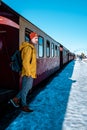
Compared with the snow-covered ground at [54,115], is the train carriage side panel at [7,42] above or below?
above

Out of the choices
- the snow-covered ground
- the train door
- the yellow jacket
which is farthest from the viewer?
the train door

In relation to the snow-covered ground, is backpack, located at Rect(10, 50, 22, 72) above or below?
above

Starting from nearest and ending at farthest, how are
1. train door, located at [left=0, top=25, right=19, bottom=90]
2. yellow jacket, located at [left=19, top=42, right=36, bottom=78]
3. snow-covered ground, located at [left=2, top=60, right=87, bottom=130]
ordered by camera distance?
snow-covered ground, located at [left=2, top=60, right=87, bottom=130] < yellow jacket, located at [left=19, top=42, right=36, bottom=78] < train door, located at [left=0, top=25, right=19, bottom=90]

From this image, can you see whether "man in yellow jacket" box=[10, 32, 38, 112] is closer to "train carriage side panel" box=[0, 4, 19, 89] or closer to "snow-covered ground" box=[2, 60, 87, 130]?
"snow-covered ground" box=[2, 60, 87, 130]

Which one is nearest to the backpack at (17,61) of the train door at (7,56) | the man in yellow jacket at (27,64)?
the man in yellow jacket at (27,64)

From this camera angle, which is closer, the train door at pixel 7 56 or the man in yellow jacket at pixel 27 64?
the man in yellow jacket at pixel 27 64

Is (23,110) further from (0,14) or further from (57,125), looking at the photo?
(0,14)

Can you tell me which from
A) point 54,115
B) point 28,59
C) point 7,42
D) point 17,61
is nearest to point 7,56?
point 7,42

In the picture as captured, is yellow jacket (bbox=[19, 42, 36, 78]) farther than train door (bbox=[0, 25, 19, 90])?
No

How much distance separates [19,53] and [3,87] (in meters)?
1.64

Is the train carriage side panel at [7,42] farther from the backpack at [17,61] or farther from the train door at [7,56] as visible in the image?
the backpack at [17,61]

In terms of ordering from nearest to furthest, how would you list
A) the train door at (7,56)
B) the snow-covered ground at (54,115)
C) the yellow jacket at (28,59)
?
the snow-covered ground at (54,115) → the yellow jacket at (28,59) → the train door at (7,56)

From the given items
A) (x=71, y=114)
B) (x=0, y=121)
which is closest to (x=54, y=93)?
(x=71, y=114)

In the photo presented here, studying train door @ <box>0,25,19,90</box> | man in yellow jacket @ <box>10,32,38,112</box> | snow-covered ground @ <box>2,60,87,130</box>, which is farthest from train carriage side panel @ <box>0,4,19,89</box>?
man in yellow jacket @ <box>10,32,38,112</box>
